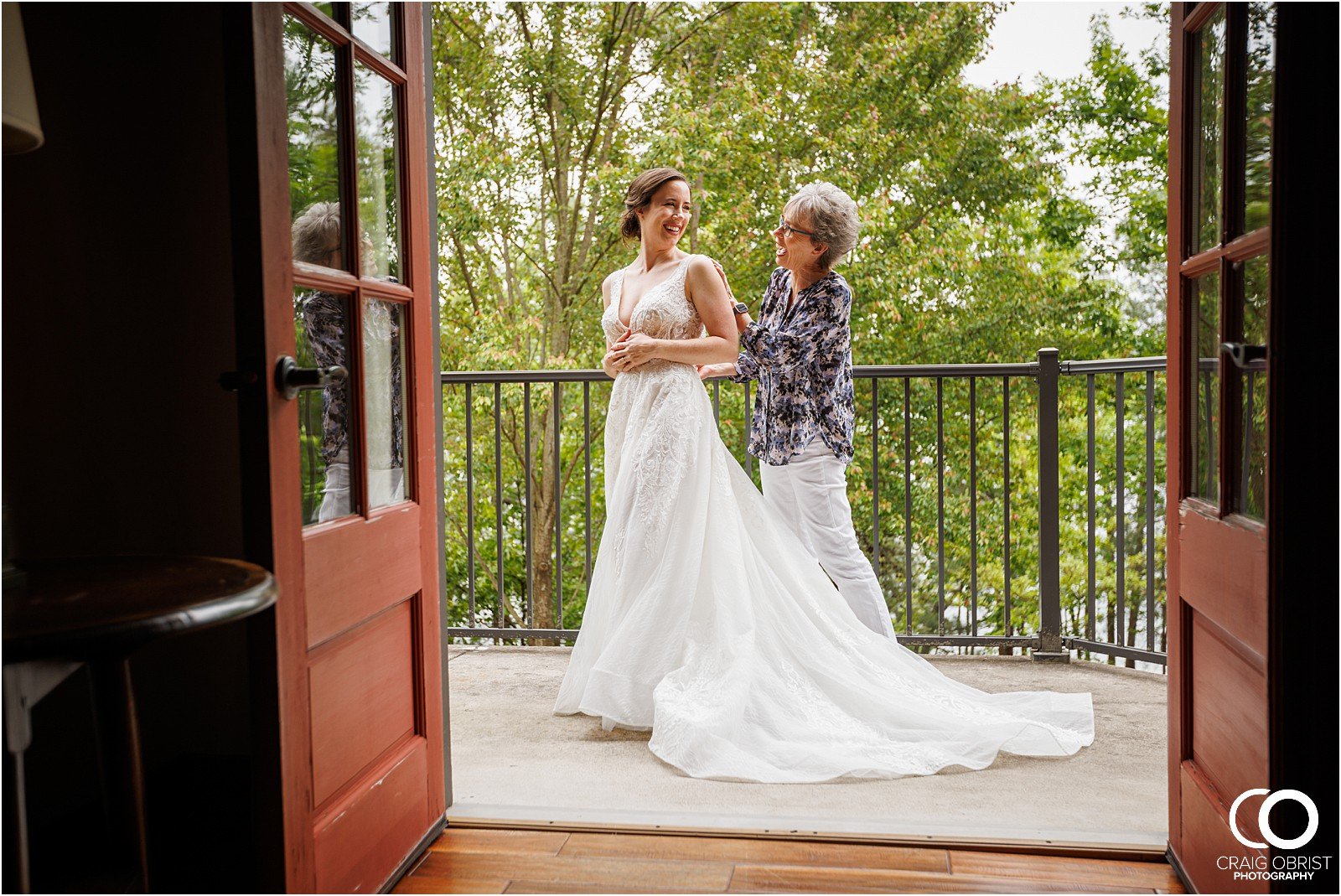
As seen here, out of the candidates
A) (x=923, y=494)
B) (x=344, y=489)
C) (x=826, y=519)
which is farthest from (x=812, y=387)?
(x=923, y=494)

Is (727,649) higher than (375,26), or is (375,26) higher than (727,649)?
(375,26)

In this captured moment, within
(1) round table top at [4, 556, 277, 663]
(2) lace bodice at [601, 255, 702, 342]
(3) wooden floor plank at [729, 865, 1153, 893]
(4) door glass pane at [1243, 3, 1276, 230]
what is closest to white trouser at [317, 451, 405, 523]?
(1) round table top at [4, 556, 277, 663]

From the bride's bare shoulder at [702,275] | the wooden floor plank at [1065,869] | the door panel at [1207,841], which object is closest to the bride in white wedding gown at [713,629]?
the bride's bare shoulder at [702,275]

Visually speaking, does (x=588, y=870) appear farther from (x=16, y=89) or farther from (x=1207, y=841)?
(x=16, y=89)

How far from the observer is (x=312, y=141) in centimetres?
161

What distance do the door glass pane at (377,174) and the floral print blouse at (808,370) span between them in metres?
1.24

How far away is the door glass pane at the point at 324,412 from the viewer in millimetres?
1581

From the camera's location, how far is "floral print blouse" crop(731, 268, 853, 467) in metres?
2.87

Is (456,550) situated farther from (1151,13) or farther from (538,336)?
(1151,13)

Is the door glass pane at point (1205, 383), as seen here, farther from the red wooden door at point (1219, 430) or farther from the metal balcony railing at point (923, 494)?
the metal balcony railing at point (923, 494)

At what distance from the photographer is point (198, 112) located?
1.65 m

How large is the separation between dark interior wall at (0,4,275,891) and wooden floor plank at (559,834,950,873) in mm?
656

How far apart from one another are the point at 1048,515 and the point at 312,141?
8.71ft

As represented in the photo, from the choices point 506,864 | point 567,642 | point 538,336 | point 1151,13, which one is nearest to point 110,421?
point 506,864
